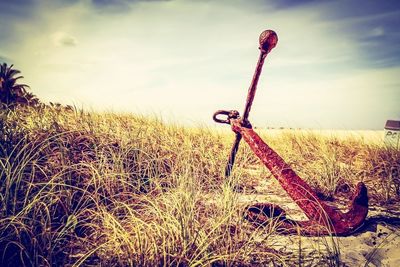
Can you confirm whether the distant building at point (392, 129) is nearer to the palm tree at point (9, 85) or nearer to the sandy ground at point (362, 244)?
the sandy ground at point (362, 244)

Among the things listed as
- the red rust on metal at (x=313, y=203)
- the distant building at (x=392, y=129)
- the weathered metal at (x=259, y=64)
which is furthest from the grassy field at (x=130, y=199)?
the distant building at (x=392, y=129)

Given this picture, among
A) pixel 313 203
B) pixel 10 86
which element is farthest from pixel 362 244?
pixel 10 86

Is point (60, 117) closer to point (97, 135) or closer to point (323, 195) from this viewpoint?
point (97, 135)

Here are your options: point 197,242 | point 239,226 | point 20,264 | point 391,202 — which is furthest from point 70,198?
point 391,202

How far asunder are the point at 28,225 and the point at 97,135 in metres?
1.49

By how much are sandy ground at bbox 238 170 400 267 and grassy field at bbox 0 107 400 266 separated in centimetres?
3

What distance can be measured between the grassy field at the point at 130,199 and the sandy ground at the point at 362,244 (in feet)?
0.10

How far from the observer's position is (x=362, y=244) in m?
1.64

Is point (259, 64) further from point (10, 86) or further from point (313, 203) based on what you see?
point (10, 86)

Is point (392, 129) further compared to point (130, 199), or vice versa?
point (392, 129)

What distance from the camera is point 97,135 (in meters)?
2.91

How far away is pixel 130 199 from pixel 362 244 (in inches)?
60.5

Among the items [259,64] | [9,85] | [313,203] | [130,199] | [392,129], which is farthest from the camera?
[9,85]

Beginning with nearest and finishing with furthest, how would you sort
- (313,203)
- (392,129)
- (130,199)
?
(313,203), (130,199), (392,129)
